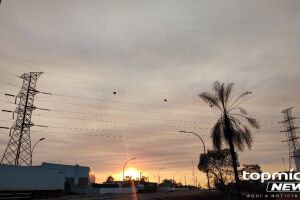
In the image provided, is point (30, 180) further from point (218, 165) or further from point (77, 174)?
point (77, 174)

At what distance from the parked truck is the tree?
25.8 m

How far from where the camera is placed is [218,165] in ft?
215

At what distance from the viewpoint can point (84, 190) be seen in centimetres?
9000

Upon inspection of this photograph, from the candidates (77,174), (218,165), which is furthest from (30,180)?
(77,174)

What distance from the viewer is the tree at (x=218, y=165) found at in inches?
2499

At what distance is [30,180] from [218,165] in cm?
3308

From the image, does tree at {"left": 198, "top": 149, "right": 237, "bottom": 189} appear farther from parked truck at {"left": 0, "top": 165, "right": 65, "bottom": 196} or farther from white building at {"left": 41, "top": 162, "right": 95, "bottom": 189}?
white building at {"left": 41, "top": 162, "right": 95, "bottom": 189}

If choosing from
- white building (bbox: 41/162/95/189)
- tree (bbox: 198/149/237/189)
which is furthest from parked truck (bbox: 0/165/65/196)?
white building (bbox: 41/162/95/189)

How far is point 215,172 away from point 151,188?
167 ft

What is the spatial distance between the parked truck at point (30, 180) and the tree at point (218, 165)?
2577cm

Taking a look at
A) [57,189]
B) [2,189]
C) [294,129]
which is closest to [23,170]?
[2,189]

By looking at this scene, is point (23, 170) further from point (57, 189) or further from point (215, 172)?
point (215, 172)

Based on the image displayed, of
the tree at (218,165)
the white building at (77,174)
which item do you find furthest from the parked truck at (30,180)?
the white building at (77,174)

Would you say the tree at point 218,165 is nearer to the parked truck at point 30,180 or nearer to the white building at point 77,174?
the parked truck at point 30,180
